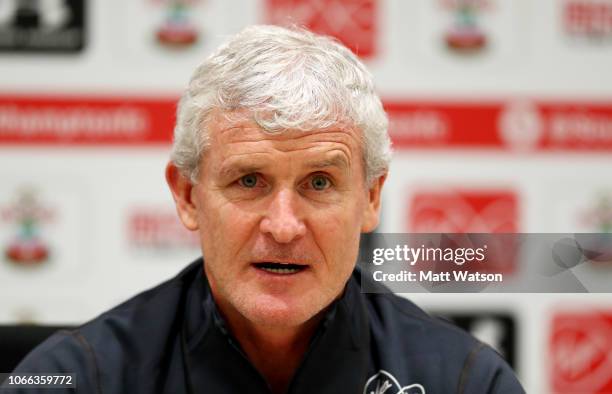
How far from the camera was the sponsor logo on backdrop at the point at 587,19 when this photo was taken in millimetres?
2516

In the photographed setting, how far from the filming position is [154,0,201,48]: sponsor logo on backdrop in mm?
2432

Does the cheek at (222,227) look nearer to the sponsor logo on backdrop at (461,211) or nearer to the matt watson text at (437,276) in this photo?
the matt watson text at (437,276)

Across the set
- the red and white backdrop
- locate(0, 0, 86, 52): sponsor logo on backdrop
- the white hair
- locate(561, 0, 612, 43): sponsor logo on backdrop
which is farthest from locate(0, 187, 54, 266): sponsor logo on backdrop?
locate(561, 0, 612, 43): sponsor logo on backdrop

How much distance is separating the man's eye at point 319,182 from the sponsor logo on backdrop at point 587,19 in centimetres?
166

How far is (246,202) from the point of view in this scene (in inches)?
45.9

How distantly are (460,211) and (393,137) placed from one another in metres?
0.33

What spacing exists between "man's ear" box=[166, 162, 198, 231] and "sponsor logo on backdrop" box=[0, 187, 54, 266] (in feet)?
4.03

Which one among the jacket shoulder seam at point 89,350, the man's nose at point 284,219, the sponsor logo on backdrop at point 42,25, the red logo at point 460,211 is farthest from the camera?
the red logo at point 460,211

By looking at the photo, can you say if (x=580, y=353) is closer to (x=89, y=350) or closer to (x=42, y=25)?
(x=89, y=350)

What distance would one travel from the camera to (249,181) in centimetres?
117

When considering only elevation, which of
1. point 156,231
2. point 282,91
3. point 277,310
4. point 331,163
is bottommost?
point 156,231

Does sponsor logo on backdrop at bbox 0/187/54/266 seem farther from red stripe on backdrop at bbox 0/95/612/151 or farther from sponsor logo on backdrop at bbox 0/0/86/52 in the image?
sponsor logo on backdrop at bbox 0/0/86/52

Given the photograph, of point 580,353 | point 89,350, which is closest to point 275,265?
point 89,350

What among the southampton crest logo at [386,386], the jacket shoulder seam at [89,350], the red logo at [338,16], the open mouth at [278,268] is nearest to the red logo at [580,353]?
the red logo at [338,16]
